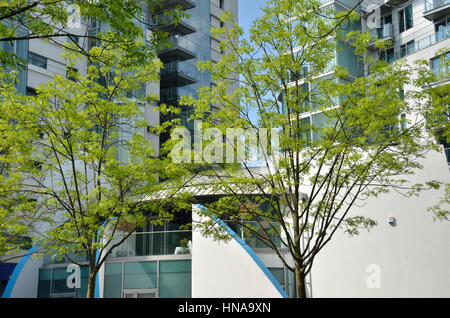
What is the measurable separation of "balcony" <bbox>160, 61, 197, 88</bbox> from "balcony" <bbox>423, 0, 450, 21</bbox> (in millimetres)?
15601

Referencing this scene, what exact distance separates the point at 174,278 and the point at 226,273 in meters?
2.40

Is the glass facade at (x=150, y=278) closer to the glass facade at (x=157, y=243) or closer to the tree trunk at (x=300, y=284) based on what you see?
the glass facade at (x=157, y=243)

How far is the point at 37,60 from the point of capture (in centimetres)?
3000

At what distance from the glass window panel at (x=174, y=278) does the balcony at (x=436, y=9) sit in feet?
71.9

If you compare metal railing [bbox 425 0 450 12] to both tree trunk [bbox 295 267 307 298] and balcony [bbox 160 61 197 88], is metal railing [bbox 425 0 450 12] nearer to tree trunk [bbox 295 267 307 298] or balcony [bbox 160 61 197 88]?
balcony [bbox 160 61 197 88]

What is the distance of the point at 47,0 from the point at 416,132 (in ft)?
29.2

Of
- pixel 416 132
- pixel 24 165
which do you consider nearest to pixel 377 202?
pixel 416 132

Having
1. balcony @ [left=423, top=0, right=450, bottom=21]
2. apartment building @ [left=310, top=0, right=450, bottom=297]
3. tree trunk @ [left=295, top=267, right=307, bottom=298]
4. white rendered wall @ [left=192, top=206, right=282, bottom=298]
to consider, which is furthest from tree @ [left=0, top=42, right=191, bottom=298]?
balcony @ [left=423, top=0, right=450, bottom=21]

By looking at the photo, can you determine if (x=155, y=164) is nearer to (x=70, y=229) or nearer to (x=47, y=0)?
(x=70, y=229)

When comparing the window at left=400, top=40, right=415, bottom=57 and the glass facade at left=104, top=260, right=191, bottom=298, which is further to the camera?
the window at left=400, top=40, right=415, bottom=57

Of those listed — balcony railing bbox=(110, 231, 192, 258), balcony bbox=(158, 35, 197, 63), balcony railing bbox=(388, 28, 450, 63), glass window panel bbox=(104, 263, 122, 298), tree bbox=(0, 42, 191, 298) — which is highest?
balcony bbox=(158, 35, 197, 63)

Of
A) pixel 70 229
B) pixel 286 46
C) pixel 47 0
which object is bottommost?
pixel 70 229

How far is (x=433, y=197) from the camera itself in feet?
55.0

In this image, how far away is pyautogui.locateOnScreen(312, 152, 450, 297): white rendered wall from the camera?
1634 cm
